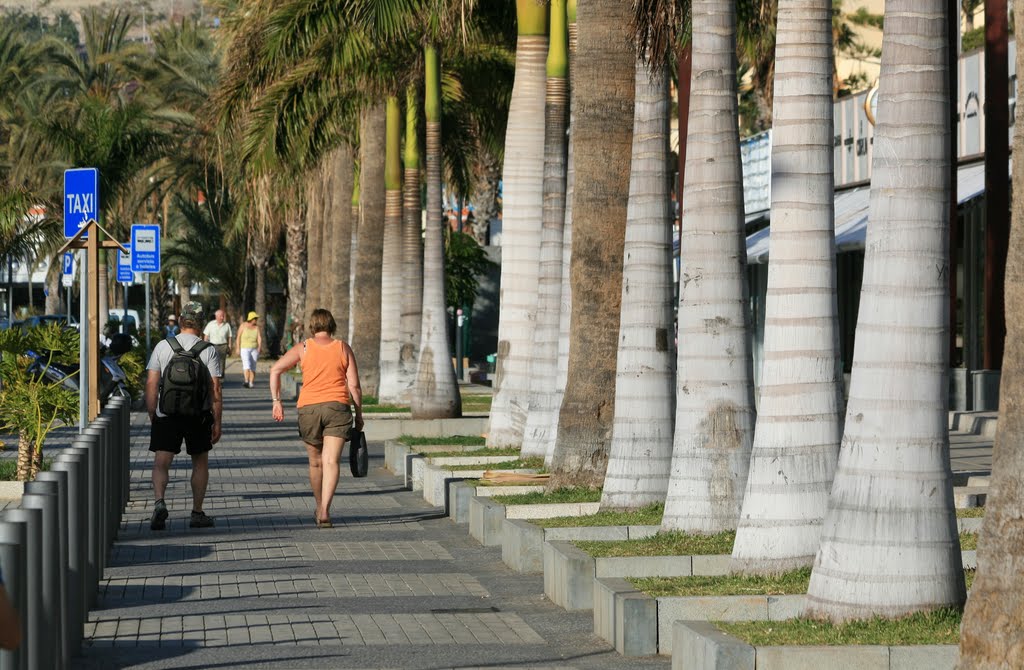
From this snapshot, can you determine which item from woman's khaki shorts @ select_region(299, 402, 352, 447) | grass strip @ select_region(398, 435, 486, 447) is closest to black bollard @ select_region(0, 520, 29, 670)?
woman's khaki shorts @ select_region(299, 402, 352, 447)

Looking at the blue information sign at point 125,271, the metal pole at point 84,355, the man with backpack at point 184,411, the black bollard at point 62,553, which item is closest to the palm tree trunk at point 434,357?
the blue information sign at point 125,271

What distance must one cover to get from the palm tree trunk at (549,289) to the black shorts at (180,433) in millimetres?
2836

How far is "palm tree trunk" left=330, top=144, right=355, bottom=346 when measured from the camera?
31594mm

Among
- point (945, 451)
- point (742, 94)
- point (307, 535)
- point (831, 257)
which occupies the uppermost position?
point (742, 94)

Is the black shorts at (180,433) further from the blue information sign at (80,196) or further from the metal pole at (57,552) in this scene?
the metal pole at (57,552)

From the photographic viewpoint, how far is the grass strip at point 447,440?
19078mm

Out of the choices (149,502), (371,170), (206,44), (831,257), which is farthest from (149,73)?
(831,257)

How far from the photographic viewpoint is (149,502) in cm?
1588

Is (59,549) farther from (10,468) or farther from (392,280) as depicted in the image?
(392,280)

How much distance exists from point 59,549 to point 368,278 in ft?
72.4

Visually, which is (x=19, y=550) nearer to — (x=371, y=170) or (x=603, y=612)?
(x=603, y=612)

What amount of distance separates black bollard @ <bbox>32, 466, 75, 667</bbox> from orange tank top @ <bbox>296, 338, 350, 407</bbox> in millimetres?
5764

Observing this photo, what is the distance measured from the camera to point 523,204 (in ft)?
60.3

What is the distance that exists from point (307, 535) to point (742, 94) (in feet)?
159
